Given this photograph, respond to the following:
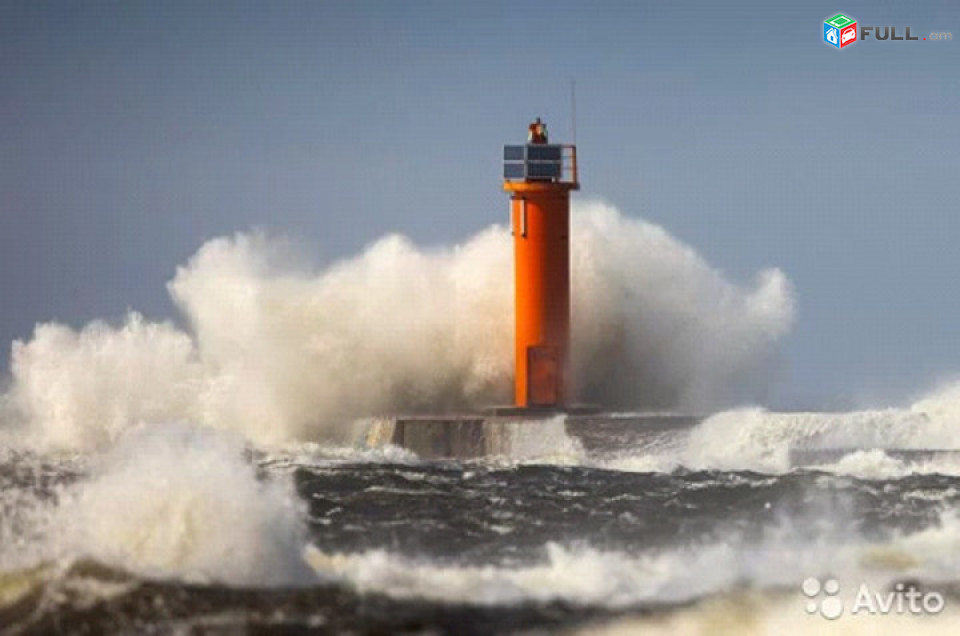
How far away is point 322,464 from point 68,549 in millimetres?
10747

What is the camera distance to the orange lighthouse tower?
108 feet

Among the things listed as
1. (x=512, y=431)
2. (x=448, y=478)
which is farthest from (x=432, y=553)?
(x=512, y=431)

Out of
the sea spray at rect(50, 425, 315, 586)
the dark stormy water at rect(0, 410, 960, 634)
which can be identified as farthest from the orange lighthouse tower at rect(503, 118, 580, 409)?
the sea spray at rect(50, 425, 315, 586)

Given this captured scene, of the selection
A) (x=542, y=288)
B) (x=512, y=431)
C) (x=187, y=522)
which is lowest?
(x=187, y=522)

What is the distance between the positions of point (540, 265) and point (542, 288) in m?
0.34

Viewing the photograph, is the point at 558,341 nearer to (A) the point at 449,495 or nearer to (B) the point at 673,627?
(A) the point at 449,495

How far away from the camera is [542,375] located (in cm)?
3331

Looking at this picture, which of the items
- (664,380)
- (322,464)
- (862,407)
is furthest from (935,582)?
(862,407)
